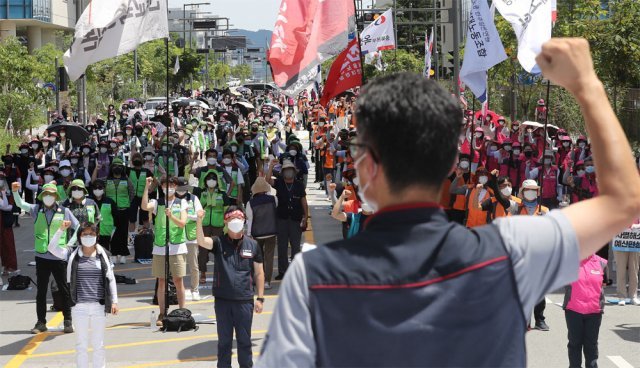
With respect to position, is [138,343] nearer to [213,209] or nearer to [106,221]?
[213,209]

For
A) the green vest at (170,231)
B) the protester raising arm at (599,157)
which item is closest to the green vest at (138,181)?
the green vest at (170,231)

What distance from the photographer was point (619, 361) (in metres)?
11.6

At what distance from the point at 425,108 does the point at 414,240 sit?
0.28 meters

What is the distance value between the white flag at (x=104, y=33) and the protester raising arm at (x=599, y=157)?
11.4 meters

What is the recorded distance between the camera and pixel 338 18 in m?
16.5

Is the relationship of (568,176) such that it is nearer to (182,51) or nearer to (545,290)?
(545,290)

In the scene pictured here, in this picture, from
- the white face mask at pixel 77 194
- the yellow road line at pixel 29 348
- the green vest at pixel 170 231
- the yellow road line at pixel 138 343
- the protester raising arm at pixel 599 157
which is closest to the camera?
the protester raising arm at pixel 599 157

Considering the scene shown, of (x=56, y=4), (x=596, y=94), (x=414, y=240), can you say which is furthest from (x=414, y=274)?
(x=56, y=4)

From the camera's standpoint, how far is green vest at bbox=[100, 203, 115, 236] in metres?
17.5

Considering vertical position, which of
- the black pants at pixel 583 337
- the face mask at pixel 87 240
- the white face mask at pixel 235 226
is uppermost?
the white face mask at pixel 235 226

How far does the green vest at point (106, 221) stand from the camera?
1755 centimetres

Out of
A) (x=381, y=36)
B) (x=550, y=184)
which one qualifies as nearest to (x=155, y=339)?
(x=550, y=184)

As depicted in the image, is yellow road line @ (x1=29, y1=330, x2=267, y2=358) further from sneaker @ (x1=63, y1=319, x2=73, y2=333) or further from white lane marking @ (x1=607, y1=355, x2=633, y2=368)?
white lane marking @ (x1=607, y1=355, x2=633, y2=368)

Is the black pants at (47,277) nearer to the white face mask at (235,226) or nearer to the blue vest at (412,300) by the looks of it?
the white face mask at (235,226)
